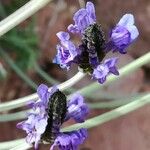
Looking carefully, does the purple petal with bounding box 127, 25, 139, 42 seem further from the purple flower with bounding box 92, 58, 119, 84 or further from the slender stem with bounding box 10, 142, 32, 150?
the slender stem with bounding box 10, 142, 32, 150

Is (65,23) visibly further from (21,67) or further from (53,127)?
(53,127)

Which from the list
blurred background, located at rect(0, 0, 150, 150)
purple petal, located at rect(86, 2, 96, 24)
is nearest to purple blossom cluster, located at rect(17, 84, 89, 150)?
purple petal, located at rect(86, 2, 96, 24)

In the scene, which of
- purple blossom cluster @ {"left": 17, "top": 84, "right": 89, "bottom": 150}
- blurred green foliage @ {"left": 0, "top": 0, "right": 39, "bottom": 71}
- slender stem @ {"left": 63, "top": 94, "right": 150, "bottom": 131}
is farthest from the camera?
blurred green foliage @ {"left": 0, "top": 0, "right": 39, "bottom": 71}

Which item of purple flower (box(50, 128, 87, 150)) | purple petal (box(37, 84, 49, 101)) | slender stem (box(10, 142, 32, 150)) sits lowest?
purple flower (box(50, 128, 87, 150))

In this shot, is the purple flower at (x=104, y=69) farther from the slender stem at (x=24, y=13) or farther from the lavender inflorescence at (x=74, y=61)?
the slender stem at (x=24, y=13)

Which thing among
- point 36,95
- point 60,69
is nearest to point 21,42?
point 60,69

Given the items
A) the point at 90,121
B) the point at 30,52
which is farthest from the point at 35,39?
the point at 90,121

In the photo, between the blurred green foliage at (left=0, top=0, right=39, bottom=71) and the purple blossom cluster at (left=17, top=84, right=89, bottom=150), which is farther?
the blurred green foliage at (left=0, top=0, right=39, bottom=71)
